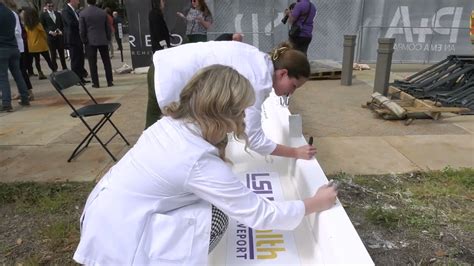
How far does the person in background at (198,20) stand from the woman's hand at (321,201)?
19.5 feet

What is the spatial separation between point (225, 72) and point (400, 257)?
1.84m

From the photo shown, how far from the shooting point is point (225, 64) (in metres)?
2.15

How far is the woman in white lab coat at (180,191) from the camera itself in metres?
1.36

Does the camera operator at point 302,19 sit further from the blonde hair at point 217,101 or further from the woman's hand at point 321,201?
the blonde hair at point 217,101

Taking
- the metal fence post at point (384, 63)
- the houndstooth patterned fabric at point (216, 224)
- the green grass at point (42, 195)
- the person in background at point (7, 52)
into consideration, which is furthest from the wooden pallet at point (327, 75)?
the houndstooth patterned fabric at point (216, 224)

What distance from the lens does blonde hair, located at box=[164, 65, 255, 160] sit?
1.34 meters

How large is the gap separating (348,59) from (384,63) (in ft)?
4.67

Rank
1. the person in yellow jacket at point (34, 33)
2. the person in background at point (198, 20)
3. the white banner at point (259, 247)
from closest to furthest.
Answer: the white banner at point (259, 247), the person in background at point (198, 20), the person in yellow jacket at point (34, 33)

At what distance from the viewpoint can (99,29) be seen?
7621 millimetres

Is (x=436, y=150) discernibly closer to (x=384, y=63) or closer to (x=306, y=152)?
(x=384, y=63)

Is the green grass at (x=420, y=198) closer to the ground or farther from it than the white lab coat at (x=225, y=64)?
closer to the ground

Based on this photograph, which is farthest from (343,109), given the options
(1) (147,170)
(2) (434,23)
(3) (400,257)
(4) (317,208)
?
(2) (434,23)

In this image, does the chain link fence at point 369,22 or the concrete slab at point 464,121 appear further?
the chain link fence at point 369,22

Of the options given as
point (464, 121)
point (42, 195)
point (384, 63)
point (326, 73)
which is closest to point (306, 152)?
point (42, 195)
